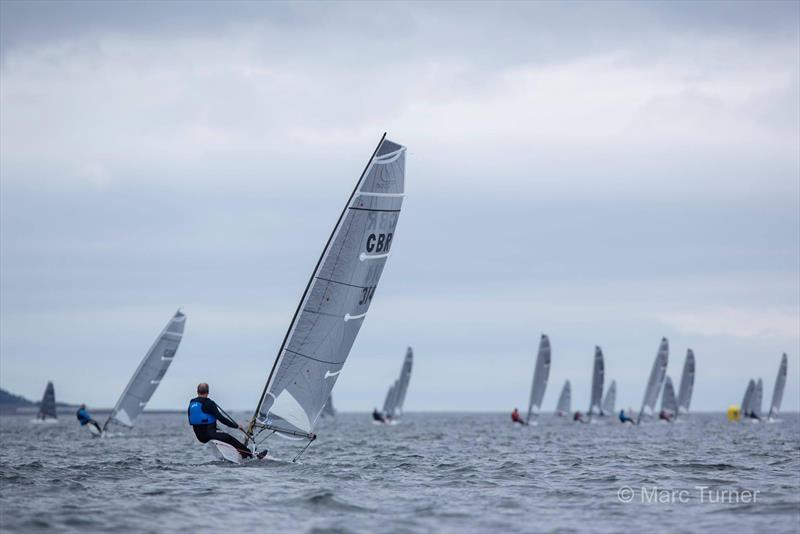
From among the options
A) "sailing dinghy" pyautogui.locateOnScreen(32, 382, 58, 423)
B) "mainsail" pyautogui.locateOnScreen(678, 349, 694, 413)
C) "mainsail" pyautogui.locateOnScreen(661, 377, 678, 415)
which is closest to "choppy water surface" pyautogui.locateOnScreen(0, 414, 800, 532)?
"mainsail" pyautogui.locateOnScreen(661, 377, 678, 415)

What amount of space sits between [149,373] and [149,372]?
6 centimetres

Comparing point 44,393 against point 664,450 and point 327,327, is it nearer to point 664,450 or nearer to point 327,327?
point 664,450

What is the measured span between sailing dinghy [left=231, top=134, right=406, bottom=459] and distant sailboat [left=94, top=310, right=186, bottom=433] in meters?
32.0

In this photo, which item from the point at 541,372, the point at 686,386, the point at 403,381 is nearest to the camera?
the point at 541,372

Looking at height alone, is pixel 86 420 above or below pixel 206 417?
below

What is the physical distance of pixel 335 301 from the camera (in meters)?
22.9

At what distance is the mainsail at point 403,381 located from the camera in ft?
335

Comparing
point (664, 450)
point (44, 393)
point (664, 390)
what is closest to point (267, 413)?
point (664, 450)

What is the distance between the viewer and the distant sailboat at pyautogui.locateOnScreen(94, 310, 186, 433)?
54.5 m

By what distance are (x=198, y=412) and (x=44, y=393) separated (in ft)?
377

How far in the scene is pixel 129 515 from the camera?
1614 cm

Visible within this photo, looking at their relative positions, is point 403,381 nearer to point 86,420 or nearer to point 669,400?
point 669,400

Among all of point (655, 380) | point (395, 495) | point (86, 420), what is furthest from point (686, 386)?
point (395, 495)

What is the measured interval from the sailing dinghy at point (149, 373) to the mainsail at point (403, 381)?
47.1 metres
